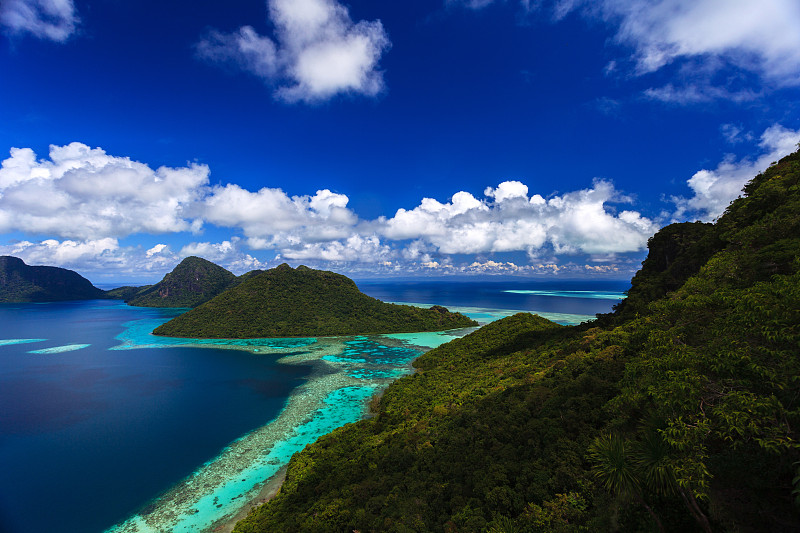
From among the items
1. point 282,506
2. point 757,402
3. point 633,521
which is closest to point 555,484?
point 633,521

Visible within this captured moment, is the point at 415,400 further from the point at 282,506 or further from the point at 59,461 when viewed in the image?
the point at 59,461

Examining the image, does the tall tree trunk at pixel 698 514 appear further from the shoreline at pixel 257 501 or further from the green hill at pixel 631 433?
the shoreline at pixel 257 501

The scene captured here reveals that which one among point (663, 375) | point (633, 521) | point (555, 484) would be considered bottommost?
point (555, 484)

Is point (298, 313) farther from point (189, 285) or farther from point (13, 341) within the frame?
point (189, 285)

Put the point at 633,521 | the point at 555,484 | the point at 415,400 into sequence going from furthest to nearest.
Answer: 1. the point at 415,400
2. the point at 555,484
3. the point at 633,521

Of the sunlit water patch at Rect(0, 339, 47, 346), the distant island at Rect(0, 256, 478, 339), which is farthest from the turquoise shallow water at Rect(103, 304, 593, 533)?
the sunlit water patch at Rect(0, 339, 47, 346)

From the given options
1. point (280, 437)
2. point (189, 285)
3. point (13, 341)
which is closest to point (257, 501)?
point (280, 437)

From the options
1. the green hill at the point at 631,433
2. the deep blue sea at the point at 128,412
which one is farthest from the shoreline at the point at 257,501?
the deep blue sea at the point at 128,412
